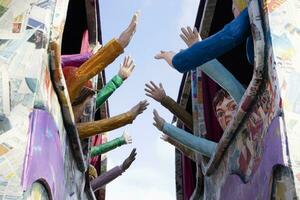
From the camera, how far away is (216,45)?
431 cm

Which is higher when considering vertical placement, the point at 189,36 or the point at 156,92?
the point at 189,36

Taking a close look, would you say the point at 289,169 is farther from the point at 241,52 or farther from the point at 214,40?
the point at 241,52

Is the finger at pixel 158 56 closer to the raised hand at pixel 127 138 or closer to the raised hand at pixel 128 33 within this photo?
the raised hand at pixel 128 33

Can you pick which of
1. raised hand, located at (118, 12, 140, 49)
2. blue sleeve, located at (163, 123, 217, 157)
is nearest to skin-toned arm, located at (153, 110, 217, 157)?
blue sleeve, located at (163, 123, 217, 157)

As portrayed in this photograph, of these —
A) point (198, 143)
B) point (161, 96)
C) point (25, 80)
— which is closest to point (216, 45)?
point (25, 80)

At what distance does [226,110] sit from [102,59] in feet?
4.16

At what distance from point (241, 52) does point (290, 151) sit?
3.31 m

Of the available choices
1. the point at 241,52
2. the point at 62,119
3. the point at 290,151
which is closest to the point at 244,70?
the point at 241,52

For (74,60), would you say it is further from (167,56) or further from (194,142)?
(194,142)

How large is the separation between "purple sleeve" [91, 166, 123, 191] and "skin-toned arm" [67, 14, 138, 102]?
3.00 metres

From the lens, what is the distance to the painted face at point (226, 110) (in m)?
5.25

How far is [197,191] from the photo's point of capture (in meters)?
6.60

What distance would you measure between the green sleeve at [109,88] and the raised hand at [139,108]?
0.58 m

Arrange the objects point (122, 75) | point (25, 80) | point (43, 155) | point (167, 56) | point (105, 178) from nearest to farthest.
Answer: point (25, 80) < point (43, 155) < point (167, 56) < point (122, 75) < point (105, 178)
